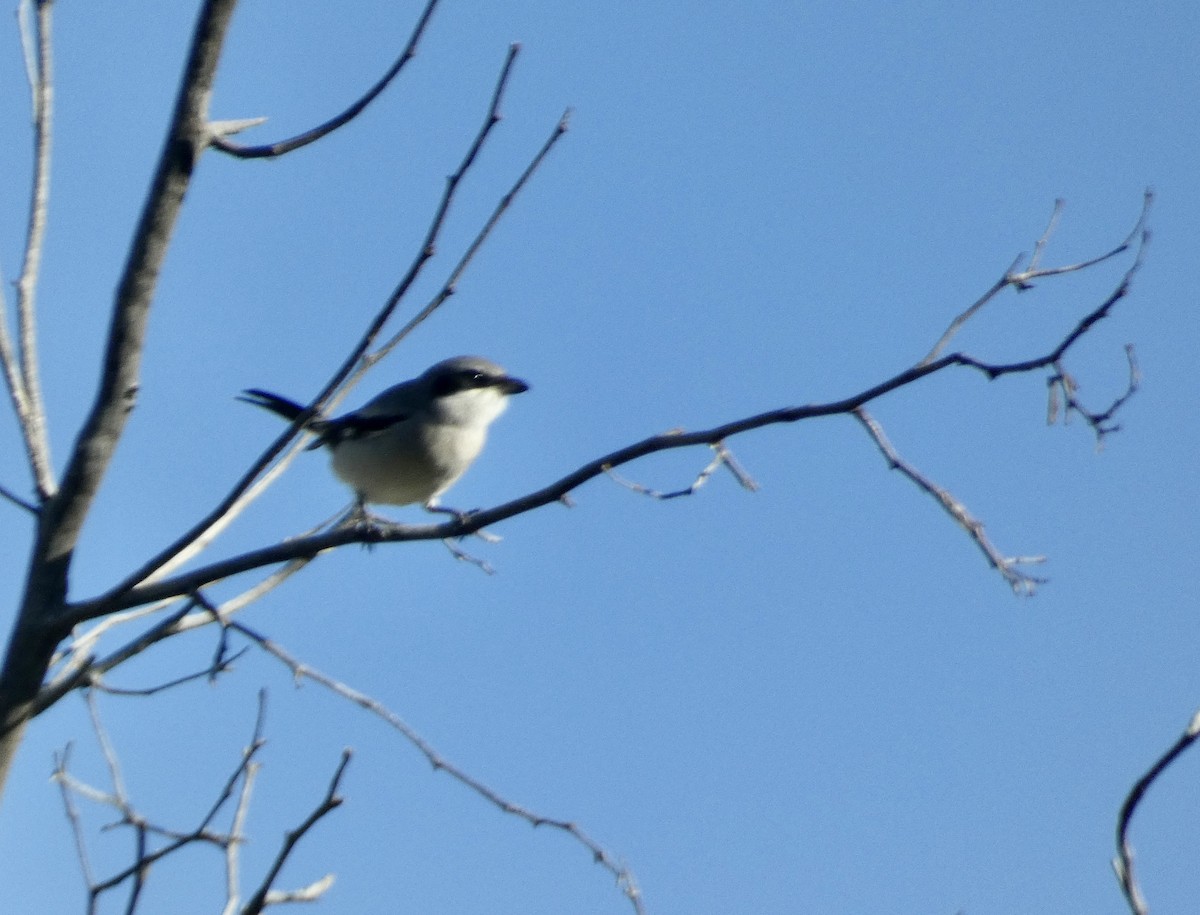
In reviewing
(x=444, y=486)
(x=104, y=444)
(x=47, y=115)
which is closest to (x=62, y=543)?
(x=104, y=444)

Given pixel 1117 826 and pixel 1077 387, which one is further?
pixel 1077 387

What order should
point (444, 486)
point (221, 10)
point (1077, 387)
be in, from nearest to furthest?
1. point (221, 10)
2. point (1077, 387)
3. point (444, 486)

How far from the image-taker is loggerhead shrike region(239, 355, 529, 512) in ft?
22.0

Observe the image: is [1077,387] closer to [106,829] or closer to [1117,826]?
[1117,826]

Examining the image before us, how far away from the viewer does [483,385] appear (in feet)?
23.2

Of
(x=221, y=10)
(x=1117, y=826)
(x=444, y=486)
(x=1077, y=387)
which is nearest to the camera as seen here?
(x=1117, y=826)

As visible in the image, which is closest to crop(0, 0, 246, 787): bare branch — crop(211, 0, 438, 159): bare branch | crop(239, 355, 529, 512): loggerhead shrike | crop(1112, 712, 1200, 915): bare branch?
crop(211, 0, 438, 159): bare branch

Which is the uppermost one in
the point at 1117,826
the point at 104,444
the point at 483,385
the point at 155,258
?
the point at 483,385

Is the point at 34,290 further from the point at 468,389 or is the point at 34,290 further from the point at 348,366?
the point at 468,389

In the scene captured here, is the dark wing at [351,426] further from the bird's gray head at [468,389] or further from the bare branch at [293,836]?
the bare branch at [293,836]

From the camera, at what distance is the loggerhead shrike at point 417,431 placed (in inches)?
265

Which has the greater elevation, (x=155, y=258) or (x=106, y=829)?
(x=155, y=258)

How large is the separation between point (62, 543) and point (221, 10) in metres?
1.27

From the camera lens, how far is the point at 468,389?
7027 millimetres
